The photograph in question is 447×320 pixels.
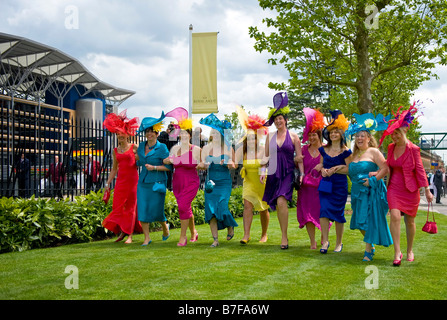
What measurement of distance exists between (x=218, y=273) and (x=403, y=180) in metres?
2.92

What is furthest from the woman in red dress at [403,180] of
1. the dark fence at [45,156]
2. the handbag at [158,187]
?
the dark fence at [45,156]

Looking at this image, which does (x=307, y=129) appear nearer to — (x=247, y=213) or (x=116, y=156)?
(x=247, y=213)

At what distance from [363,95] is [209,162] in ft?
28.3

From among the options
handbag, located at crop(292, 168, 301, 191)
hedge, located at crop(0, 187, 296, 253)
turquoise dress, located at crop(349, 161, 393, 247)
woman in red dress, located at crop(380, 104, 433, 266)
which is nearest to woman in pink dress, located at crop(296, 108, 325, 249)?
handbag, located at crop(292, 168, 301, 191)

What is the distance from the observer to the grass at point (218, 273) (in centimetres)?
462

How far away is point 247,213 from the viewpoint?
7.99 metres

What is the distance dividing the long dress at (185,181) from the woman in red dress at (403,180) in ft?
→ 10.9

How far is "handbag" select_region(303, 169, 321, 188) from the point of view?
24.5ft

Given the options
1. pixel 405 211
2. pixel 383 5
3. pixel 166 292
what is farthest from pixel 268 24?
pixel 166 292

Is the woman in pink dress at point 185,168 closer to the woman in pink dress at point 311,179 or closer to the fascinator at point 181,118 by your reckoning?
the fascinator at point 181,118

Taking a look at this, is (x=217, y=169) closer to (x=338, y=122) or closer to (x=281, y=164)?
(x=281, y=164)

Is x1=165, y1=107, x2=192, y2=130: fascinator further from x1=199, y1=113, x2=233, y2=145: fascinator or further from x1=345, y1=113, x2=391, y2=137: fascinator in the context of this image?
x1=345, y1=113, x2=391, y2=137: fascinator

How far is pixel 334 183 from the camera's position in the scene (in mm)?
7141
